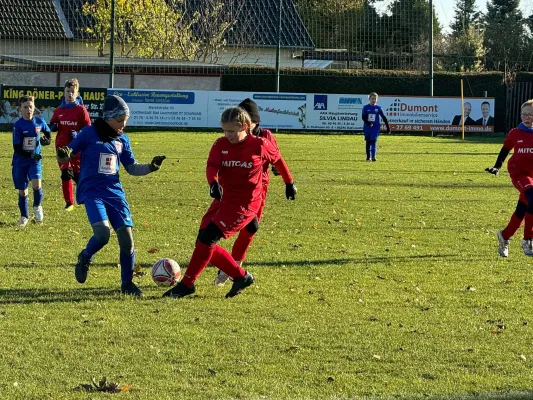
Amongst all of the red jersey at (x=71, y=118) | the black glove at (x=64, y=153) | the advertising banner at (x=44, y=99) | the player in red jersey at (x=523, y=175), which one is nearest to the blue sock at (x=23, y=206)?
the red jersey at (x=71, y=118)

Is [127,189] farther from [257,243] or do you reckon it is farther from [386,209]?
[257,243]

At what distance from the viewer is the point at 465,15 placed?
308 feet

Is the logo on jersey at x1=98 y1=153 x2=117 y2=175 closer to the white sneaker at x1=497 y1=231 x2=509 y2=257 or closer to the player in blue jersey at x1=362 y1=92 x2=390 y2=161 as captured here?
the white sneaker at x1=497 y1=231 x2=509 y2=257

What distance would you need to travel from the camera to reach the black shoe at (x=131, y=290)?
8.32 meters

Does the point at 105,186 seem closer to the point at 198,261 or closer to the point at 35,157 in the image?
the point at 198,261

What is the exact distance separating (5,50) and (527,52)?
36.3 meters

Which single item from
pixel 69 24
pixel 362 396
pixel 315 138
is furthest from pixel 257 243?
pixel 69 24

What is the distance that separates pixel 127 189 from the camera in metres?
17.6

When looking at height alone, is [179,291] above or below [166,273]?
below

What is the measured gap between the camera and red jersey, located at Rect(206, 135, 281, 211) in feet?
27.1

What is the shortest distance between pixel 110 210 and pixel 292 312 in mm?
1918

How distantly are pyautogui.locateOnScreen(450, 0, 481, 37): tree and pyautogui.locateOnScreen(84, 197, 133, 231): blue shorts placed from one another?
274ft

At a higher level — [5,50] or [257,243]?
[5,50]

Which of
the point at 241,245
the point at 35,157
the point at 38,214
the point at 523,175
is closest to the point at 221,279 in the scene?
the point at 241,245
